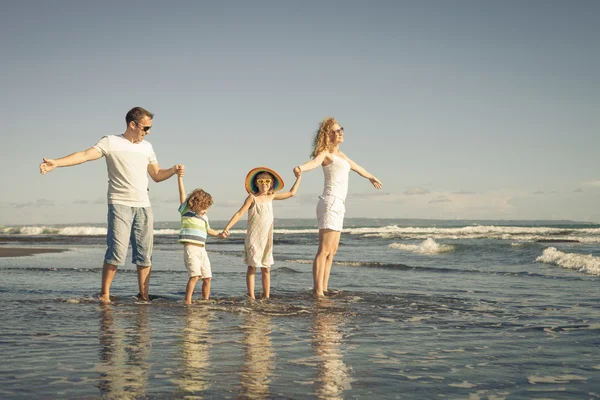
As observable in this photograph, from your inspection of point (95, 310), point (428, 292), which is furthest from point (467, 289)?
point (95, 310)

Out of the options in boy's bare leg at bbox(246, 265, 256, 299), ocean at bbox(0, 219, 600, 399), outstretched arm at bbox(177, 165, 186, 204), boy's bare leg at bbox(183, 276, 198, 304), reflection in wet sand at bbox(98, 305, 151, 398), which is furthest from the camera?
boy's bare leg at bbox(246, 265, 256, 299)

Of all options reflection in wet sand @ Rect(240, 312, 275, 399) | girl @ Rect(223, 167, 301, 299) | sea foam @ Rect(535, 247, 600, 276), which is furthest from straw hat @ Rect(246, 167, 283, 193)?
sea foam @ Rect(535, 247, 600, 276)

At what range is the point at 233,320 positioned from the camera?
6051 mm

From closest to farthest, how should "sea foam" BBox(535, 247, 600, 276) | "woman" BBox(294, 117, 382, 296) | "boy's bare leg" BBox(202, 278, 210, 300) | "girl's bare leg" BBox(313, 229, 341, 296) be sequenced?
"boy's bare leg" BBox(202, 278, 210, 300)
"woman" BBox(294, 117, 382, 296)
"girl's bare leg" BBox(313, 229, 341, 296)
"sea foam" BBox(535, 247, 600, 276)

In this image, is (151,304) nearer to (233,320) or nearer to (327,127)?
(233,320)

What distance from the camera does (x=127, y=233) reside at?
7.09 metres

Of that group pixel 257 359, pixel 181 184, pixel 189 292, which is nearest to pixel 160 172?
pixel 181 184

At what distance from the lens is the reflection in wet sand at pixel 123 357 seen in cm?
343

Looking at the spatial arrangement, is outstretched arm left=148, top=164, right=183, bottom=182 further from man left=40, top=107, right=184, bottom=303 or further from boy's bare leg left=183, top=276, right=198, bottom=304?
boy's bare leg left=183, top=276, right=198, bottom=304

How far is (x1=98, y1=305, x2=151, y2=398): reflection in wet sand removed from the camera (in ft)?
11.3

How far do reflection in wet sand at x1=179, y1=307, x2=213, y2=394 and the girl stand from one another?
55.2 inches

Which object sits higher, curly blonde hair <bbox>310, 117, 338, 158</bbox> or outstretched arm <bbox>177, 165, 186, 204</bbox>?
curly blonde hair <bbox>310, 117, 338, 158</bbox>

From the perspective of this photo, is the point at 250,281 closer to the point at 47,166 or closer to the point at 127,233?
the point at 127,233

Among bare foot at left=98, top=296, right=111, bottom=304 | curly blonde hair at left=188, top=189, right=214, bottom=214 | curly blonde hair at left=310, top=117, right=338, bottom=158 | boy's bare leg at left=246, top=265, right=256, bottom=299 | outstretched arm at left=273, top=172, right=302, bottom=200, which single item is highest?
curly blonde hair at left=310, top=117, right=338, bottom=158
